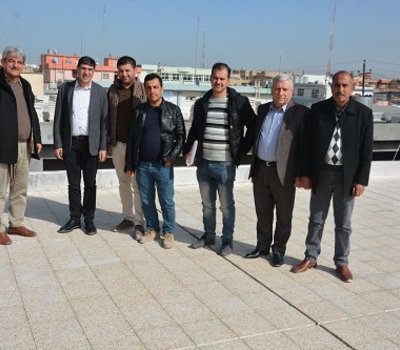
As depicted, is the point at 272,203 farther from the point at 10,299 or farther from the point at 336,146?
the point at 10,299

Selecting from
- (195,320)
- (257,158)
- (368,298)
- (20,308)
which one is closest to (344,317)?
(368,298)

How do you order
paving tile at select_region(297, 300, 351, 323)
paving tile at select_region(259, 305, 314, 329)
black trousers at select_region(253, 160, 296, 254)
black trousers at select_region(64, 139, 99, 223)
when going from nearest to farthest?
paving tile at select_region(259, 305, 314, 329), paving tile at select_region(297, 300, 351, 323), black trousers at select_region(253, 160, 296, 254), black trousers at select_region(64, 139, 99, 223)

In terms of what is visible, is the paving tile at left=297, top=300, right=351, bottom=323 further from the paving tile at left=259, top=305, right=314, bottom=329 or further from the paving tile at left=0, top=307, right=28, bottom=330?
the paving tile at left=0, top=307, right=28, bottom=330

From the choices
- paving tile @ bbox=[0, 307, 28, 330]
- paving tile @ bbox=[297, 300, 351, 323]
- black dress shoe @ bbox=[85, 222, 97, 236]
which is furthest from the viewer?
black dress shoe @ bbox=[85, 222, 97, 236]

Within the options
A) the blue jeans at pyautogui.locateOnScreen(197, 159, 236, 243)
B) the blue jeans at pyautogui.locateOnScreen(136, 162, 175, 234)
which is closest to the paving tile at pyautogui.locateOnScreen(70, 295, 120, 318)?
the blue jeans at pyautogui.locateOnScreen(136, 162, 175, 234)

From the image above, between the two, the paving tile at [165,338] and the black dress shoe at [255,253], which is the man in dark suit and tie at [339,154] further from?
the paving tile at [165,338]

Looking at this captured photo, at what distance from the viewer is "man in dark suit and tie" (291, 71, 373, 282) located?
3850 millimetres

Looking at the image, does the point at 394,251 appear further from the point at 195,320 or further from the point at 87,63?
the point at 87,63

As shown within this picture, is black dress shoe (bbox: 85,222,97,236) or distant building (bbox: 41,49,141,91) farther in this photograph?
distant building (bbox: 41,49,141,91)

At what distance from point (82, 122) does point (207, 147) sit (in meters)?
1.41

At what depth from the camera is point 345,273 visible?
4211 mm

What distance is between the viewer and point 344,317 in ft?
11.4

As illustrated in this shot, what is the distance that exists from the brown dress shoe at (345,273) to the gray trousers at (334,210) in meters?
0.04

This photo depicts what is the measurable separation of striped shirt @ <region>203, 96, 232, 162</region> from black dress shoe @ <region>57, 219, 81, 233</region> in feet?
6.09
